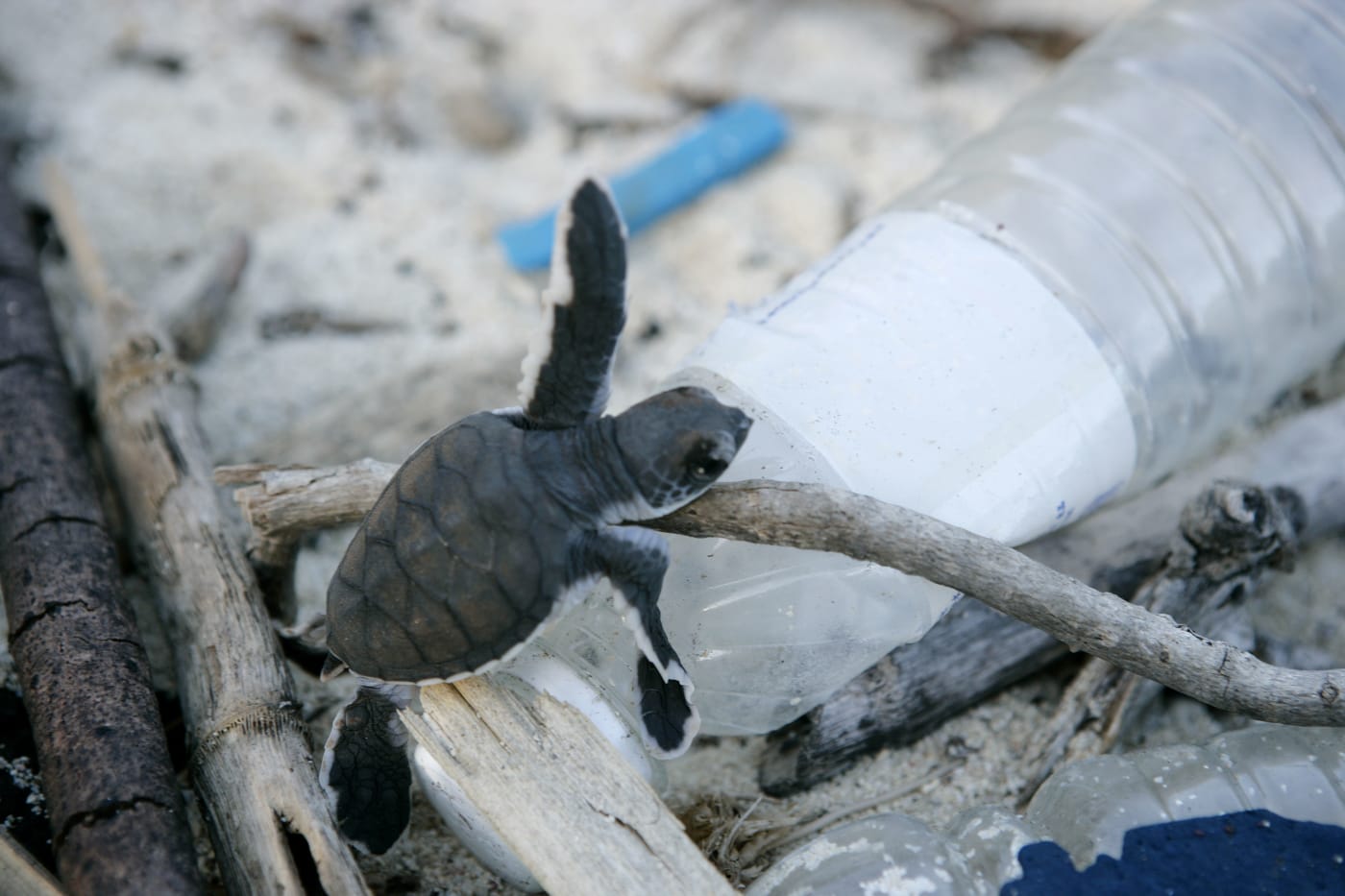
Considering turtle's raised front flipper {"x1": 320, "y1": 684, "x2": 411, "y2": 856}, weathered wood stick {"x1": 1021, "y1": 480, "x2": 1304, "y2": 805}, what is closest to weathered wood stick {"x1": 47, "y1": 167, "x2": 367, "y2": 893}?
turtle's raised front flipper {"x1": 320, "y1": 684, "x2": 411, "y2": 856}

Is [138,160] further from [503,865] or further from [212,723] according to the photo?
[503,865]

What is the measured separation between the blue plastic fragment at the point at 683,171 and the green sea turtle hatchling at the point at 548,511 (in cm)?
124

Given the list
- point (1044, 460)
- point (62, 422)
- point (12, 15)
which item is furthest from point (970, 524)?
point (12, 15)

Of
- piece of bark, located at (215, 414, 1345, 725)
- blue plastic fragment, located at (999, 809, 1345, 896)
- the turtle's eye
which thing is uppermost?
the turtle's eye

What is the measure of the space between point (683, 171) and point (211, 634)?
1.62m

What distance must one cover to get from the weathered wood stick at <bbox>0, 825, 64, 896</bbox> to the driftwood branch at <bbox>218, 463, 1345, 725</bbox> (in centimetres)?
90

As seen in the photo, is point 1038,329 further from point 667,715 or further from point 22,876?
point 22,876

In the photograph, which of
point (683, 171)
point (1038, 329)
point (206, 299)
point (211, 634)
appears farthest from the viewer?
point (683, 171)

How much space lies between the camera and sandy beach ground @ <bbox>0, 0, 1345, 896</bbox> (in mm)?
2289

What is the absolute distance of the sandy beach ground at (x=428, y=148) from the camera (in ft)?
7.51

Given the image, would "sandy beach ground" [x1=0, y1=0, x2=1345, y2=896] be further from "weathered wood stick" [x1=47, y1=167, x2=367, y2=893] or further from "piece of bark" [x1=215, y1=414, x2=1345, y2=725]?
"piece of bark" [x1=215, y1=414, x2=1345, y2=725]

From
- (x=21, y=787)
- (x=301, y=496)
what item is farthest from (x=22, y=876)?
(x=301, y=496)

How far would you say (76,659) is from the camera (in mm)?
1356

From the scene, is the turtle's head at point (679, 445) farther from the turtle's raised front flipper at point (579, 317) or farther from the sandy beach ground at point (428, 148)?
the sandy beach ground at point (428, 148)
